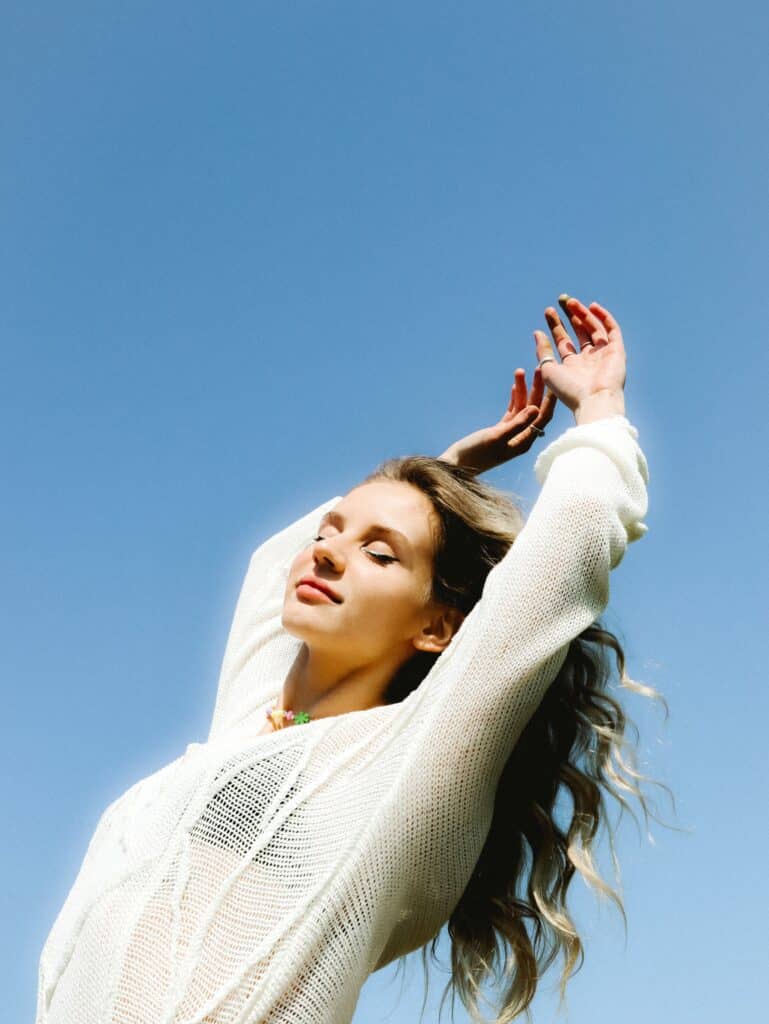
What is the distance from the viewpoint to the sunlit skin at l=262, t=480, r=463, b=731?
11.3 ft

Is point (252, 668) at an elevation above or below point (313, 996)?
above

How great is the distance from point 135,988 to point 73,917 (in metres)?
0.38

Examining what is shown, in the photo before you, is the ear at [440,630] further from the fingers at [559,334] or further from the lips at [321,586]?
the fingers at [559,334]

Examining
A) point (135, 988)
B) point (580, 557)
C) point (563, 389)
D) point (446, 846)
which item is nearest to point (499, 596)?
point (580, 557)

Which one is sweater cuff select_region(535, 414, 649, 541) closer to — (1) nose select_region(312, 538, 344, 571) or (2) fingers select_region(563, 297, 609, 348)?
(2) fingers select_region(563, 297, 609, 348)

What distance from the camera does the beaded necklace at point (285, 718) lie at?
344 centimetres

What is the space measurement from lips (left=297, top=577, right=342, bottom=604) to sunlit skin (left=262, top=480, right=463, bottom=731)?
0.6 inches

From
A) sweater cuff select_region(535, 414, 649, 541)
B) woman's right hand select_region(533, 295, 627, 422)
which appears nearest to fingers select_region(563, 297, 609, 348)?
woman's right hand select_region(533, 295, 627, 422)

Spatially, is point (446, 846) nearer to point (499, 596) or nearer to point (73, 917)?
point (499, 596)

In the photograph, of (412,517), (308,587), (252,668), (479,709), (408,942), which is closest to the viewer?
(479,709)

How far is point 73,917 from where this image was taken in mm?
2926

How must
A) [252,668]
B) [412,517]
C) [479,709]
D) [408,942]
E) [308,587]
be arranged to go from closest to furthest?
[479,709], [408,942], [308,587], [412,517], [252,668]

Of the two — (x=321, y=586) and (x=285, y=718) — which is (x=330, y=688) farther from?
(x=321, y=586)

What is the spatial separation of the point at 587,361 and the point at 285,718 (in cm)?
148
